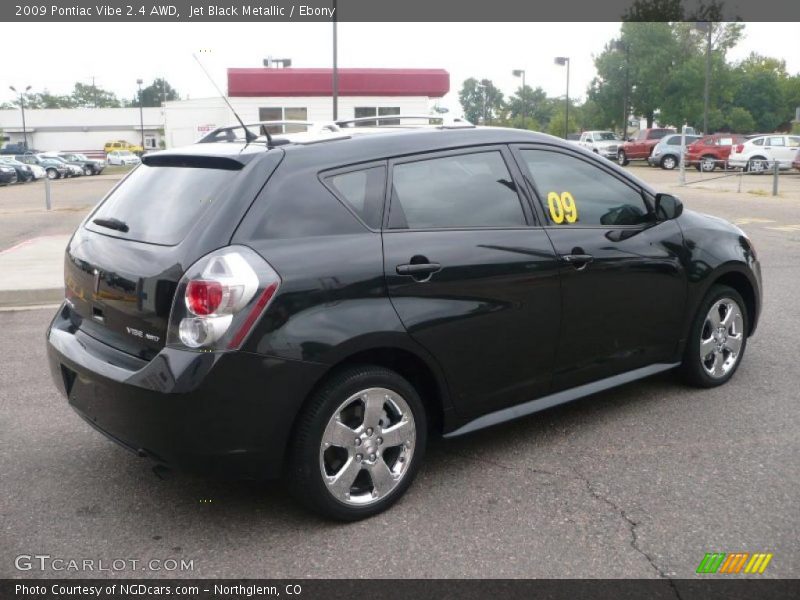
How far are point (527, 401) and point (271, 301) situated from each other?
1.60 metres

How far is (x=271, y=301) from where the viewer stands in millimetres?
3248

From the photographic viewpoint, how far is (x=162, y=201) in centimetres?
375

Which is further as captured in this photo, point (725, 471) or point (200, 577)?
point (725, 471)

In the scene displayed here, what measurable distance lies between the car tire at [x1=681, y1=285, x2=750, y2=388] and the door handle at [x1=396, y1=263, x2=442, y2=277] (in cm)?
210

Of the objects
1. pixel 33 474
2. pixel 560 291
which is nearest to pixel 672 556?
pixel 560 291

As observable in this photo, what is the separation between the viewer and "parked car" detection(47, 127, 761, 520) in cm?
324

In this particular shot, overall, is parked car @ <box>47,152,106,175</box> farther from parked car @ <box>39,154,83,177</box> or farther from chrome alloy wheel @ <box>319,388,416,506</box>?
chrome alloy wheel @ <box>319,388,416,506</box>

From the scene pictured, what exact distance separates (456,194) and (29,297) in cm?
626

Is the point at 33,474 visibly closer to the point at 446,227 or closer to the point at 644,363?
the point at 446,227

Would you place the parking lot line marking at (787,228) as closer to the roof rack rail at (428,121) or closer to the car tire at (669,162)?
the roof rack rail at (428,121)

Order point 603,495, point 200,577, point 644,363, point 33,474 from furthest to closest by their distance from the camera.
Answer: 1. point 644,363
2. point 33,474
3. point 603,495
4. point 200,577

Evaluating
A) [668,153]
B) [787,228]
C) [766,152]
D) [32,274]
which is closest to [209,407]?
[32,274]

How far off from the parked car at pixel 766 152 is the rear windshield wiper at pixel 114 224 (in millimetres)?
33299

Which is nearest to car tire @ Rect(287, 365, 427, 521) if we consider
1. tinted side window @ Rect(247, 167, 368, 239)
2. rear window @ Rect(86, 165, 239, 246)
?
tinted side window @ Rect(247, 167, 368, 239)
